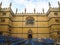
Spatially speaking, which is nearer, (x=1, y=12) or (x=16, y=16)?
(x=1, y=12)

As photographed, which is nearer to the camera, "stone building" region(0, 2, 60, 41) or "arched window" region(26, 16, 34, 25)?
"stone building" region(0, 2, 60, 41)

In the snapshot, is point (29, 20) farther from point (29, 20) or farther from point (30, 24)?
point (30, 24)

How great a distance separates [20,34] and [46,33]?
7837mm

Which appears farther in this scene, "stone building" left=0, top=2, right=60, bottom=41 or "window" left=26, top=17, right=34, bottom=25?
"window" left=26, top=17, right=34, bottom=25

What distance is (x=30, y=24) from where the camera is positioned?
32094mm

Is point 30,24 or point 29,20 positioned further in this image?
point 29,20

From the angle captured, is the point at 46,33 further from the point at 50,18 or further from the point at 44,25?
the point at 50,18

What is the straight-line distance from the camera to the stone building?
93.4ft

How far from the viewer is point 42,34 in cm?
3109

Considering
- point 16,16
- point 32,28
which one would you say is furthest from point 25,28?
point 16,16

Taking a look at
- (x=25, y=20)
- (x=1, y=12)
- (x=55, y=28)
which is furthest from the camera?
(x=25, y=20)

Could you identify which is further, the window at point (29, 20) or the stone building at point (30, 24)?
the window at point (29, 20)

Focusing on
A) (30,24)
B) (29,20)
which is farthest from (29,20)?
(30,24)

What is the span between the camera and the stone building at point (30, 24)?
28453 mm
